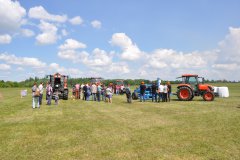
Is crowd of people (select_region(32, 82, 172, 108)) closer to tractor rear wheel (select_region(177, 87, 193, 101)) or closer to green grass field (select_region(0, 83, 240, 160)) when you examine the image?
tractor rear wheel (select_region(177, 87, 193, 101))

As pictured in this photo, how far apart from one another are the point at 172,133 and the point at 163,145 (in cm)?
175

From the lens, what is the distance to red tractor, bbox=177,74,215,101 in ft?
78.6

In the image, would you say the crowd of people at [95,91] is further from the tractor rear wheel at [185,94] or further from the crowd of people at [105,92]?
the tractor rear wheel at [185,94]

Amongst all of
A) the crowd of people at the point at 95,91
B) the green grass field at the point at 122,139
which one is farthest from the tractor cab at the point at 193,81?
the green grass field at the point at 122,139

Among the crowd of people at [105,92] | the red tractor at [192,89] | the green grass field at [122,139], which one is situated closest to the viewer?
the green grass field at [122,139]

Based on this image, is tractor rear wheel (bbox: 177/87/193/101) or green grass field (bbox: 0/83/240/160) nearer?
green grass field (bbox: 0/83/240/160)

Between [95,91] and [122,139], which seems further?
[95,91]

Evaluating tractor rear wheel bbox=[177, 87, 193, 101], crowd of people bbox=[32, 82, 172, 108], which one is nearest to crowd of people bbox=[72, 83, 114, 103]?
crowd of people bbox=[32, 82, 172, 108]

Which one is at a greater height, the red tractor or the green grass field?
the red tractor

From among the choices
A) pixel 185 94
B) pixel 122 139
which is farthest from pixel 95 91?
pixel 122 139

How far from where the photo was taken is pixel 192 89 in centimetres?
2434

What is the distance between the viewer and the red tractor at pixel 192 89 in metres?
24.0

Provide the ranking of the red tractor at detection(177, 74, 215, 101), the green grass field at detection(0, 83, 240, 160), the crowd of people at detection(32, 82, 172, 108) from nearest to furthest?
1. the green grass field at detection(0, 83, 240, 160)
2. the crowd of people at detection(32, 82, 172, 108)
3. the red tractor at detection(177, 74, 215, 101)

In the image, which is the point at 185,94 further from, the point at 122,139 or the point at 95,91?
the point at 122,139
